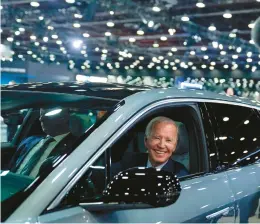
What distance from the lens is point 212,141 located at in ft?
8.87

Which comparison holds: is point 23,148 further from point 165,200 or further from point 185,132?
point 165,200

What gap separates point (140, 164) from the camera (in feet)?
8.82

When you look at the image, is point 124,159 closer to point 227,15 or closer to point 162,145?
point 162,145

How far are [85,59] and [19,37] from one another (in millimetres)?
9746

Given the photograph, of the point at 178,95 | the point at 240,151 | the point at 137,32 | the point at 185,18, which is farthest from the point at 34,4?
the point at 178,95

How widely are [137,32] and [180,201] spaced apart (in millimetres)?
22754

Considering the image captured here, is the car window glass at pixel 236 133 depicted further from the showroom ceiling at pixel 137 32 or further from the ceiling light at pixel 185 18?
the ceiling light at pixel 185 18

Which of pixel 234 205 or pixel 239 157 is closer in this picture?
pixel 234 205

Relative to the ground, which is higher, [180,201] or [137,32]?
[137,32]

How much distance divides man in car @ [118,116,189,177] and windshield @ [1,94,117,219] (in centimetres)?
33

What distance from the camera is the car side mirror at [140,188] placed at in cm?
176

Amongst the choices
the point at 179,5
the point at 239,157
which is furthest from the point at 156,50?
the point at 239,157

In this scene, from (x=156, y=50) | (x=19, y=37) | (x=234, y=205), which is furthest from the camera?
(x=156, y=50)

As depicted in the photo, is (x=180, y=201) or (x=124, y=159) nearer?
(x=180, y=201)
